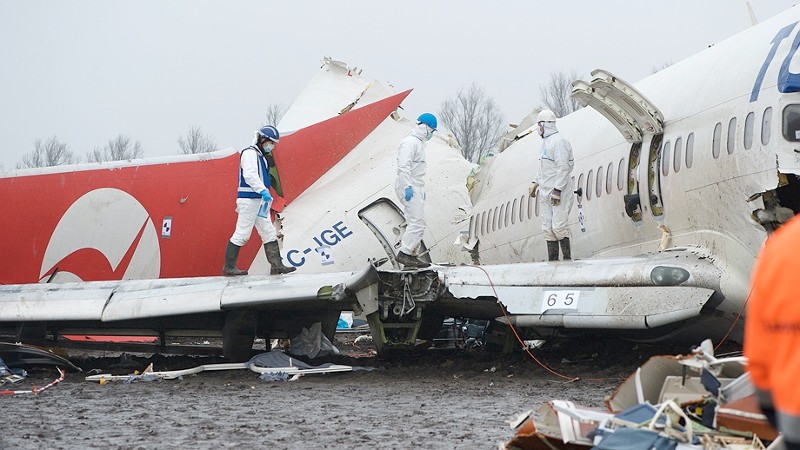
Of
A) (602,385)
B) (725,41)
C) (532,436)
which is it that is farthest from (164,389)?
(725,41)

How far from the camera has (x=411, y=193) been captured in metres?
11.5

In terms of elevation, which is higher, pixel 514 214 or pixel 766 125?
pixel 766 125

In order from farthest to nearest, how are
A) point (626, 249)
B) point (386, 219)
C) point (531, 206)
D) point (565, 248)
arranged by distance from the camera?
point (531, 206)
point (386, 219)
point (565, 248)
point (626, 249)

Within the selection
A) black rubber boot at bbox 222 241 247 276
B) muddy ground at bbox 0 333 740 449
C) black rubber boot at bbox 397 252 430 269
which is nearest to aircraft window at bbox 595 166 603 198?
muddy ground at bbox 0 333 740 449

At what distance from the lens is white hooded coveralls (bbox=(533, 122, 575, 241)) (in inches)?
467

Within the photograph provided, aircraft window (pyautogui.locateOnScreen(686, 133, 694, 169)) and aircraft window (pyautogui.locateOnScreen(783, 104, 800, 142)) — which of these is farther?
aircraft window (pyautogui.locateOnScreen(686, 133, 694, 169))

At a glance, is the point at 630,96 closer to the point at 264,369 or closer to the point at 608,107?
the point at 608,107

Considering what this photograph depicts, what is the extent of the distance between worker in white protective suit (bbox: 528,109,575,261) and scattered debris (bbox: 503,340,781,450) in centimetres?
617

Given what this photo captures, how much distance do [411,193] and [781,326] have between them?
912cm

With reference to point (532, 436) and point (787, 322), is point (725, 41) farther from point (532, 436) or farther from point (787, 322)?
point (787, 322)

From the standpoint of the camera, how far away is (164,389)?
10164mm

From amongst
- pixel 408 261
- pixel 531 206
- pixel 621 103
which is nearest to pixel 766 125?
pixel 621 103

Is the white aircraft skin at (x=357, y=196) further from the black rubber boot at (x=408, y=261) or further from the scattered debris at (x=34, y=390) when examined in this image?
the scattered debris at (x=34, y=390)

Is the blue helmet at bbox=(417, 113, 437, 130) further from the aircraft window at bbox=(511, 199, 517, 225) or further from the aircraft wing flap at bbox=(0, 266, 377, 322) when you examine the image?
the aircraft window at bbox=(511, 199, 517, 225)
